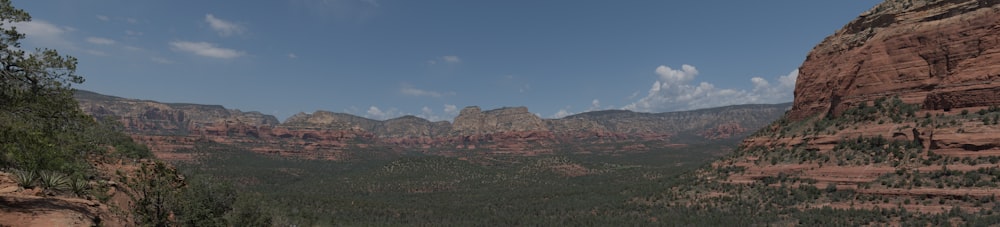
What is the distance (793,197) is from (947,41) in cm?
2997

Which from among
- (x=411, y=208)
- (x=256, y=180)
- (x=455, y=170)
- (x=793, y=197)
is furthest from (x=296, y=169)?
(x=793, y=197)

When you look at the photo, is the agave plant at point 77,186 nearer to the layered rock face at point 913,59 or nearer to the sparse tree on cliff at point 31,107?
the sparse tree on cliff at point 31,107

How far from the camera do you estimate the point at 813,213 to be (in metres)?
49.9

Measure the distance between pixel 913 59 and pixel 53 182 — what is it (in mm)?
86846

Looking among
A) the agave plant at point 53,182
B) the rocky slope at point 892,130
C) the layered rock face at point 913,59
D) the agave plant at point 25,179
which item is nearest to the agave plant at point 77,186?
the agave plant at point 53,182

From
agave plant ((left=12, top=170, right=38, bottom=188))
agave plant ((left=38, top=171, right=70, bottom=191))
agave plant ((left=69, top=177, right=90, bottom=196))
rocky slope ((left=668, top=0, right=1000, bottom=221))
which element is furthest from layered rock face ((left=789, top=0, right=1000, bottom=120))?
agave plant ((left=12, top=170, right=38, bottom=188))

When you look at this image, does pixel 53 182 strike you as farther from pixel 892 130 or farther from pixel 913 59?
pixel 913 59

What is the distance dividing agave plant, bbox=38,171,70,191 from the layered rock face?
79.7 m

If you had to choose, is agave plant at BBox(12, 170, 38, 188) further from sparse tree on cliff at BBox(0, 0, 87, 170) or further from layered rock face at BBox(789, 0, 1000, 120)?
layered rock face at BBox(789, 0, 1000, 120)

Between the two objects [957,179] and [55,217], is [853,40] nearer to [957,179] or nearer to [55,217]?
[957,179]

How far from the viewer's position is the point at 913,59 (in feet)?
199

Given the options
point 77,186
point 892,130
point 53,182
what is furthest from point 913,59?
point 53,182

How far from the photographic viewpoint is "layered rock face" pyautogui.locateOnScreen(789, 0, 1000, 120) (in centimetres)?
5275

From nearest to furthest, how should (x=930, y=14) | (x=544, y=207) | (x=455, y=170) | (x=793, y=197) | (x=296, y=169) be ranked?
(x=793, y=197) → (x=930, y=14) → (x=544, y=207) → (x=455, y=170) → (x=296, y=169)
